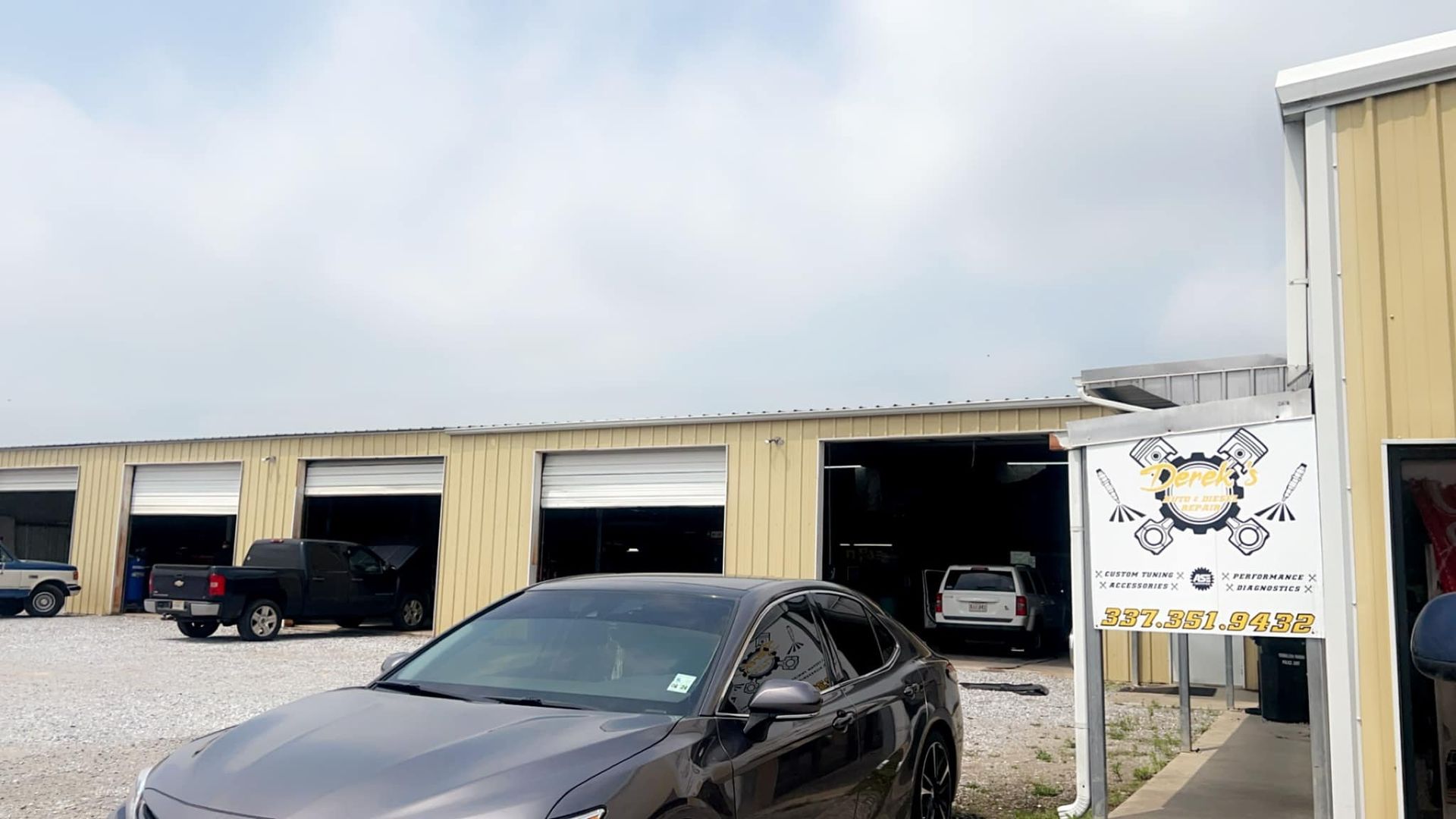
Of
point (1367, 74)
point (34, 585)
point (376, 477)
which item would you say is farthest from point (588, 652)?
point (34, 585)

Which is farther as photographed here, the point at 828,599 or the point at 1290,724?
the point at 1290,724

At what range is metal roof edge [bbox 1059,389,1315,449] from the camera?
5875mm

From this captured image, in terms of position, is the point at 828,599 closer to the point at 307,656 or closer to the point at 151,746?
the point at 151,746

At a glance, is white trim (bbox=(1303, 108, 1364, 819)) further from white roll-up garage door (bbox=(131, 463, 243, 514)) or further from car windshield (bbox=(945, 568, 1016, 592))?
white roll-up garage door (bbox=(131, 463, 243, 514))

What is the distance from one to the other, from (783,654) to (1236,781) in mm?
4922

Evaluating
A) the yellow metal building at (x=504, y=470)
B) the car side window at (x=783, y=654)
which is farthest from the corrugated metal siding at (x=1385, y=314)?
the yellow metal building at (x=504, y=470)

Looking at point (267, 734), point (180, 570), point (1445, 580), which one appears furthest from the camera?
point (180, 570)

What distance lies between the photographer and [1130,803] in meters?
7.08

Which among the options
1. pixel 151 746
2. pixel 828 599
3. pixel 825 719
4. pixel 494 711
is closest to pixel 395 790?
pixel 494 711

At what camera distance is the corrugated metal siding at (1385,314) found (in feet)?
17.7

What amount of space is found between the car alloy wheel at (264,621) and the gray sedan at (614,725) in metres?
15.6

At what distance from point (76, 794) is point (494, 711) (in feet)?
14.6

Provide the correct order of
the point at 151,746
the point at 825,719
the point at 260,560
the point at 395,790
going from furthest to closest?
1. the point at 260,560
2. the point at 151,746
3. the point at 825,719
4. the point at 395,790

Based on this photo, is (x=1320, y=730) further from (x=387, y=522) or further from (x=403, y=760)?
(x=387, y=522)
